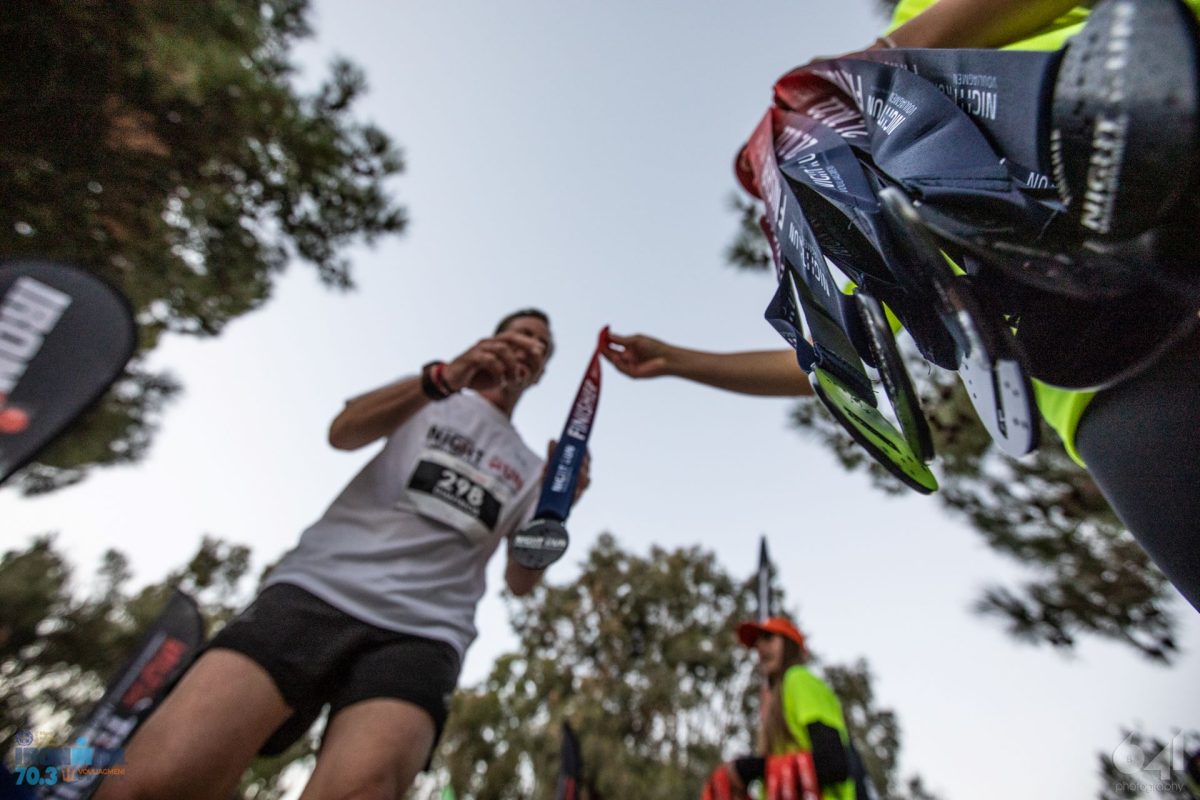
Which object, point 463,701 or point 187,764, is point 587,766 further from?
point 187,764

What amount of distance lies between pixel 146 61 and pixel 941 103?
178 inches

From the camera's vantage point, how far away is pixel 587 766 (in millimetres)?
9867

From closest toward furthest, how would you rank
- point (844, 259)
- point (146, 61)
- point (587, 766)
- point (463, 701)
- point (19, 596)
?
point (844, 259) < point (146, 61) < point (19, 596) < point (587, 766) < point (463, 701)

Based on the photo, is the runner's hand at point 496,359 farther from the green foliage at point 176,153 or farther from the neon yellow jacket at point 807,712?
the green foliage at point 176,153

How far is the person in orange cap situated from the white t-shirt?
1.88 metres

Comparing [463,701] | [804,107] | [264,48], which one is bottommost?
[804,107]

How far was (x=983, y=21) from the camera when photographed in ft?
2.52

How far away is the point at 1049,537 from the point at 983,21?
4.77 metres

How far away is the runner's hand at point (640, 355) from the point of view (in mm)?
1501

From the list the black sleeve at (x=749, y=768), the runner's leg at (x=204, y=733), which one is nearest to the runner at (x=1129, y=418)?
the runner's leg at (x=204, y=733)

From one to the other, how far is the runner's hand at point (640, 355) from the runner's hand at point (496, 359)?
0.28 metres

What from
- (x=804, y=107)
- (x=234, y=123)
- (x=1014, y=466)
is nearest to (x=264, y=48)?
(x=234, y=123)

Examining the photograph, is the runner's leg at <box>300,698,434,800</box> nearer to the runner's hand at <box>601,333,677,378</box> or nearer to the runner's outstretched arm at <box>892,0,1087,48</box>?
the runner's hand at <box>601,333,677,378</box>
